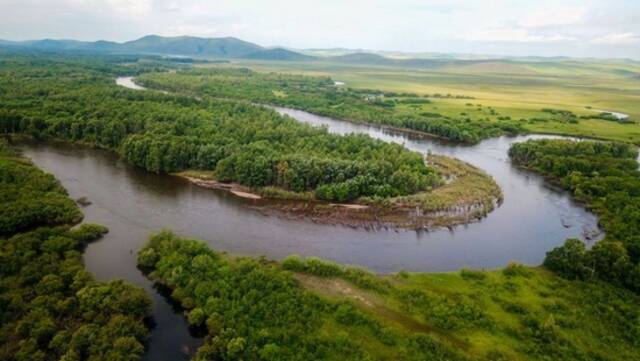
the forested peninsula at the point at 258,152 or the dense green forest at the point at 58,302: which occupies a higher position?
the forested peninsula at the point at 258,152

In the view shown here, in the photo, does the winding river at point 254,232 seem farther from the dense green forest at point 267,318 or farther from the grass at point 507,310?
the grass at point 507,310

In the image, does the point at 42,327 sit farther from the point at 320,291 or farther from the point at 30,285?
the point at 320,291

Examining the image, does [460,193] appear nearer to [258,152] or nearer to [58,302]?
[258,152]

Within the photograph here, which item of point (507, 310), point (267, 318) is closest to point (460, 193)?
point (507, 310)

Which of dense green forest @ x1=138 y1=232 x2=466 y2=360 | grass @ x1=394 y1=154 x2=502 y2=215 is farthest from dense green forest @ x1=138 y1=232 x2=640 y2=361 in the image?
grass @ x1=394 y1=154 x2=502 y2=215

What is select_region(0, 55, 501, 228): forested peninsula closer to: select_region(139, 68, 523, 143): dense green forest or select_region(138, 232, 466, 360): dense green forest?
select_region(138, 232, 466, 360): dense green forest

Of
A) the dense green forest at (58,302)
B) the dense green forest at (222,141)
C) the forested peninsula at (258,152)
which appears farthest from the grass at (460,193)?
the dense green forest at (58,302)

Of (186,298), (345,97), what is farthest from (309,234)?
(345,97)
